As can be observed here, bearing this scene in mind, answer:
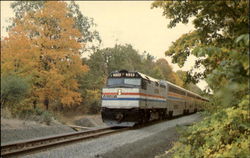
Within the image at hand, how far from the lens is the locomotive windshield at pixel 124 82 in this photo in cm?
1978

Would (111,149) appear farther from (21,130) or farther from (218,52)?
(218,52)

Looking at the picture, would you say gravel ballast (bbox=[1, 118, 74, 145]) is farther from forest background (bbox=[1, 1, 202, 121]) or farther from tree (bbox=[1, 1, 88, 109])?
tree (bbox=[1, 1, 88, 109])

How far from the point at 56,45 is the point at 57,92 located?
355cm

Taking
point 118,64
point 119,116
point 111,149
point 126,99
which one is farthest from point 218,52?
point 118,64

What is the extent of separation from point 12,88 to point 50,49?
25.5 ft

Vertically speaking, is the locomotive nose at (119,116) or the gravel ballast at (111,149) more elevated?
the locomotive nose at (119,116)

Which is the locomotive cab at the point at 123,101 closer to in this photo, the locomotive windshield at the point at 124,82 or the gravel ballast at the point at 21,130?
the locomotive windshield at the point at 124,82

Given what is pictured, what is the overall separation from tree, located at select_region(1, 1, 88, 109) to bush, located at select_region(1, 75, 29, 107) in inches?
157

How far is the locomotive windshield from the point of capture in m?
19.8

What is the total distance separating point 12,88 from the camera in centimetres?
1705

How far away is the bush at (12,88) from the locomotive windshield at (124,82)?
205 inches

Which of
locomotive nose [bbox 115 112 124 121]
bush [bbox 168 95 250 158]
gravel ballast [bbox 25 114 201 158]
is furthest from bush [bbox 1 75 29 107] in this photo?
bush [bbox 168 95 250 158]

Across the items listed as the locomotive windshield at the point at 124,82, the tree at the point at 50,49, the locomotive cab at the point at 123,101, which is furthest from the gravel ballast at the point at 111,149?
the tree at the point at 50,49

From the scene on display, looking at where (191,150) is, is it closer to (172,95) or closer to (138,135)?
(138,135)
